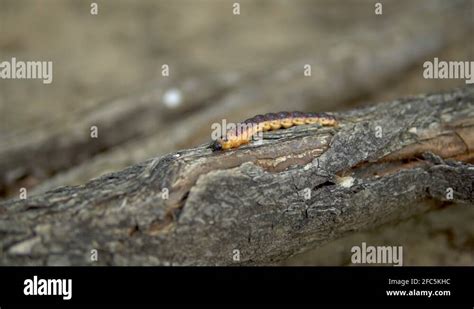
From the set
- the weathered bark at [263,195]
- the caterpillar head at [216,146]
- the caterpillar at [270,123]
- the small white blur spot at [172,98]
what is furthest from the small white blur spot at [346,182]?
the small white blur spot at [172,98]

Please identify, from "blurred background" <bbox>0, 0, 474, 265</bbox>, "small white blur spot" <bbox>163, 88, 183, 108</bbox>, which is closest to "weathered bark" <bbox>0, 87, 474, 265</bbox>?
"blurred background" <bbox>0, 0, 474, 265</bbox>

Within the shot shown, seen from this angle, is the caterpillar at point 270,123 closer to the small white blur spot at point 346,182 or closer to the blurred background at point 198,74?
the small white blur spot at point 346,182

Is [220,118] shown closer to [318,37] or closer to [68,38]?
[318,37]

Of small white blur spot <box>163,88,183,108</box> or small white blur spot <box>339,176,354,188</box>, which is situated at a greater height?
small white blur spot <box>163,88,183,108</box>

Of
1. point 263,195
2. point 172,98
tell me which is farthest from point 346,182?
point 172,98

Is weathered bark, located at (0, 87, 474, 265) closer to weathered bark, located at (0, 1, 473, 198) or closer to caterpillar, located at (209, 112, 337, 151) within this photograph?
caterpillar, located at (209, 112, 337, 151)

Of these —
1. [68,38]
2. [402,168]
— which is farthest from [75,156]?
[402,168]
